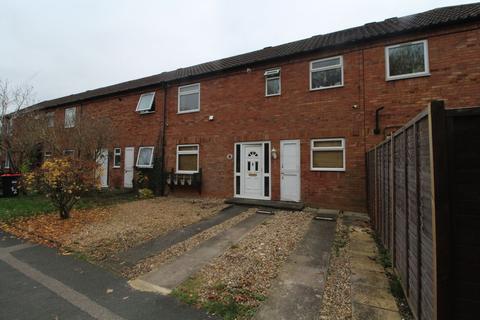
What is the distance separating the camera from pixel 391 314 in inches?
101

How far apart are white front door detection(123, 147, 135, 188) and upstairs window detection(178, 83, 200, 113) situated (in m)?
3.80

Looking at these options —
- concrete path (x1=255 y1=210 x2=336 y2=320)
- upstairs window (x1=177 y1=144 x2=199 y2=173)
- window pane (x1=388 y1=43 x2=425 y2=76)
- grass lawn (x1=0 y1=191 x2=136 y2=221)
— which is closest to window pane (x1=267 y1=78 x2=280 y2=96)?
window pane (x1=388 y1=43 x2=425 y2=76)

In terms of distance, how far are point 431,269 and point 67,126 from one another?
43.0 feet

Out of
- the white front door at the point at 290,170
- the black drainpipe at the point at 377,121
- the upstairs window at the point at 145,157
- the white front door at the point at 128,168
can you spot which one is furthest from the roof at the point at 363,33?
the white front door at the point at 128,168

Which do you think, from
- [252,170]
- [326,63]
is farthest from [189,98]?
[326,63]

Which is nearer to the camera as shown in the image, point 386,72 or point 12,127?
point 386,72

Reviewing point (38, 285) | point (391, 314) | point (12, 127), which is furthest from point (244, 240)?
point (12, 127)

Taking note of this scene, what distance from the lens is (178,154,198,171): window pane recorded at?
10859 millimetres

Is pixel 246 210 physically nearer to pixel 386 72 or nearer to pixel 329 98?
pixel 329 98

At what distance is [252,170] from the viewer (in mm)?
9391

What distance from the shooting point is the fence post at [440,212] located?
1.68 meters

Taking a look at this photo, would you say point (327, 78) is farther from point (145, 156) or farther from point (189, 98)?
point (145, 156)

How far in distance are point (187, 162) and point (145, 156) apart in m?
2.69

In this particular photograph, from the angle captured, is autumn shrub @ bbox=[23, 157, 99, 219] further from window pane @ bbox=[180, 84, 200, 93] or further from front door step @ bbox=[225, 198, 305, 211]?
window pane @ bbox=[180, 84, 200, 93]
